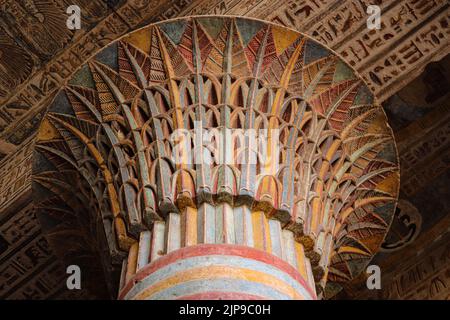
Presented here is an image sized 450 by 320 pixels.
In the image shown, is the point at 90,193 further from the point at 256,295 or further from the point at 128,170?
the point at 256,295

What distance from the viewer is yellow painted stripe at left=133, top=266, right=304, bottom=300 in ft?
15.1

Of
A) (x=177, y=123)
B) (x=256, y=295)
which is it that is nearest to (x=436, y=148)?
(x=177, y=123)

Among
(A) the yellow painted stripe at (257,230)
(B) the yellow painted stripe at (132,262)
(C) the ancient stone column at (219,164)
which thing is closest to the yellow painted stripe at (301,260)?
(C) the ancient stone column at (219,164)

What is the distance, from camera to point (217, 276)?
15.1ft

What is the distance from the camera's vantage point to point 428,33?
22.0 feet

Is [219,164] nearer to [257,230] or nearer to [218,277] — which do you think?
[257,230]

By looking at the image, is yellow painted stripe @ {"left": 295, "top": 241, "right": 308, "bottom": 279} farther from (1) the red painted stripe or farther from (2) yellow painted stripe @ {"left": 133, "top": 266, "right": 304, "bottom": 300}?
(1) the red painted stripe

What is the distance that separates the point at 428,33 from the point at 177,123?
2.03m

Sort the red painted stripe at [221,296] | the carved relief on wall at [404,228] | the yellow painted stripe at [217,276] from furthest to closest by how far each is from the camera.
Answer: the carved relief on wall at [404,228], the yellow painted stripe at [217,276], the red painted stripe at [221,296]

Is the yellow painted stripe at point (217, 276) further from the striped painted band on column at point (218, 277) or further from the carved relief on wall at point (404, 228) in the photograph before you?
the carved relief on wall at point (404, 228)

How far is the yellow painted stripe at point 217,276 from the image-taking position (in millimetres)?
4617

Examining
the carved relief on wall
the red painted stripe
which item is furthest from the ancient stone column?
the carved relief on wall

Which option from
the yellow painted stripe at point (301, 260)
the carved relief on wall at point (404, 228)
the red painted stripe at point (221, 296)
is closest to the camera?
the red painted stripe at point (221, 296)
